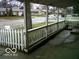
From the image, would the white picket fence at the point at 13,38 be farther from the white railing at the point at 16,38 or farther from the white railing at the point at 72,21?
the white railing at the point at 72,21

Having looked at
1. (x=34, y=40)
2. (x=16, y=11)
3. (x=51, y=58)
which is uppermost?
(x=16, y=11)

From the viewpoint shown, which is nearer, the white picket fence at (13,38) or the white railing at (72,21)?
the white picket fence at (13,38)

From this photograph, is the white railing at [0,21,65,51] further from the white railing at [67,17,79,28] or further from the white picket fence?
the white railing at [67,17,79,28]

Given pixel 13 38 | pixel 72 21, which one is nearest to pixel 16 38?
pixel 13 38

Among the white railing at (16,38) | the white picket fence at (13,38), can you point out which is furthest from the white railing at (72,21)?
the white picket fence at (13,38)

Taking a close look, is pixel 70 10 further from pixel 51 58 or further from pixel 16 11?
pixel 51 58

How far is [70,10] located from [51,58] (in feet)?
49.1

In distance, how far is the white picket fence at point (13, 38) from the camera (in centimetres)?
596

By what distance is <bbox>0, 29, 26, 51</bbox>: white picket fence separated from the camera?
596 cm

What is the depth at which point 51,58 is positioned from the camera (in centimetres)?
533

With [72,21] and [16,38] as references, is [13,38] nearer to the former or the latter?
[16,38]

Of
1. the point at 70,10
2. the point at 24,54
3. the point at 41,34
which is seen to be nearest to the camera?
the point at 24,54

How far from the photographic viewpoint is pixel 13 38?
624cm

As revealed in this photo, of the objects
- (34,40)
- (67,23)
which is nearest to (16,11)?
(67,23)
